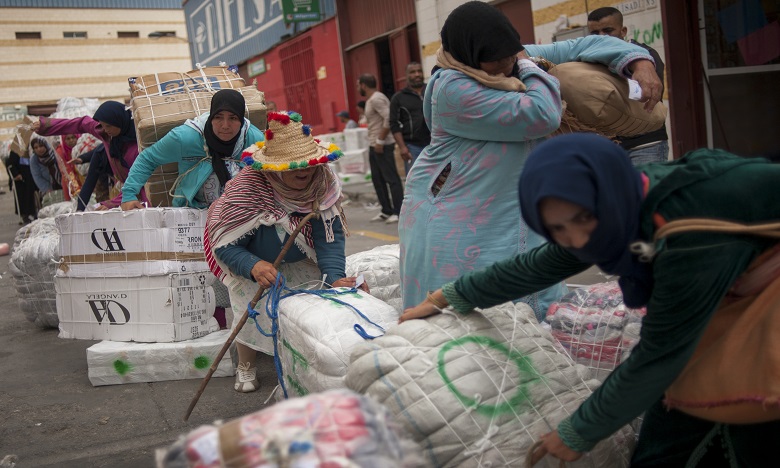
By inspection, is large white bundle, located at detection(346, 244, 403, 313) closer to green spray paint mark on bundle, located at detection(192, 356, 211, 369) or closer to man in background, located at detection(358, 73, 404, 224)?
green spray paint mark on bundle, located at detection(192, 356, 211, 369)

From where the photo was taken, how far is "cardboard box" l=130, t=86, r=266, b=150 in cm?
550

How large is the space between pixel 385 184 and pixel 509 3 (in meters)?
3.50

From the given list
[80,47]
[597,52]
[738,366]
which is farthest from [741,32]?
[80,47]

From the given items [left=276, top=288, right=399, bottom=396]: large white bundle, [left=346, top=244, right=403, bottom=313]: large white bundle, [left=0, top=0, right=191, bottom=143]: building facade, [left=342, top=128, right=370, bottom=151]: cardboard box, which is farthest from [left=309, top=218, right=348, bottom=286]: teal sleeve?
[left=0, top=0, right=191, bottom=143]: building facade

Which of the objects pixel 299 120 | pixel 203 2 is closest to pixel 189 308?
pixel 299 120

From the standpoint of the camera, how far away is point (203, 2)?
2864 cm

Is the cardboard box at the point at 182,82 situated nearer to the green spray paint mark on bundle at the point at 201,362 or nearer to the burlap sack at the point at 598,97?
the green spray paint mark on bundle at the point at 201,362

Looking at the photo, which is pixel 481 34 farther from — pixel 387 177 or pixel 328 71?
pixel 328 71

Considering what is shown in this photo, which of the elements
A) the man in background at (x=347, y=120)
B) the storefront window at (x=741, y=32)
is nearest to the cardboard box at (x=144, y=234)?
the storefront window at (x=741, y=32)

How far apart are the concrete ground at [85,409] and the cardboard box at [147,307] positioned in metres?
0.32

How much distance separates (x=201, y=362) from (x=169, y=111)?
1777 millimetres

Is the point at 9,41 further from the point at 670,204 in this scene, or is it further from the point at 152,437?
the point at 670,204

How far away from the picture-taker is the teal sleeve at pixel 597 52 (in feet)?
11.2

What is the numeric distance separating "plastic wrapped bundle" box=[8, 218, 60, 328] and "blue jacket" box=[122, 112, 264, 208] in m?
1.58
